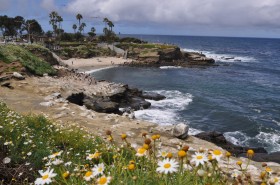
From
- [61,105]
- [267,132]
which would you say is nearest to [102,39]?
[267,132]

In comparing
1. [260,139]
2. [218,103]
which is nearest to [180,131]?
[260,139]

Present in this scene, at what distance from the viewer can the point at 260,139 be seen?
2327 centimetres

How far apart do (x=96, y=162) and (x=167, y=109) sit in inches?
1031

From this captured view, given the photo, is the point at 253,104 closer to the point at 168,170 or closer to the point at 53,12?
the point at 168,170

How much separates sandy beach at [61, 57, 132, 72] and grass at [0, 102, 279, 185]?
181 ft

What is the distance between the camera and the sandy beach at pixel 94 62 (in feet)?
207

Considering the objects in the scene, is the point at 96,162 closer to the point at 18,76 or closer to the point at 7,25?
the point at 18,76

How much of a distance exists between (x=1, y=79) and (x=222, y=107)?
23.0m

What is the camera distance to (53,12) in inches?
3610

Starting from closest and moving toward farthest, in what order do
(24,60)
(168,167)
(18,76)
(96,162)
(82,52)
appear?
(168,167) < (96,162) < (18,76) < (24,60) < (82,52)

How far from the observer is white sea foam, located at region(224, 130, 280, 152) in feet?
71.8

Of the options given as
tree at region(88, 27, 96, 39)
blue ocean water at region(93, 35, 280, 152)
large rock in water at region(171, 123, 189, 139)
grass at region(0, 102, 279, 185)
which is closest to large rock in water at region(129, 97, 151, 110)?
blue ocean water at region(93, 35, 280, 152)

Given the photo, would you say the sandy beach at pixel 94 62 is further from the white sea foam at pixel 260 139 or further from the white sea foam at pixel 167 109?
the white sea foam at pixel 260 139

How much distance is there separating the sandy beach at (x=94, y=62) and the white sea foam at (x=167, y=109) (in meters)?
28.4
